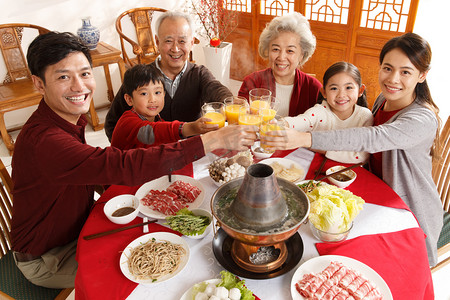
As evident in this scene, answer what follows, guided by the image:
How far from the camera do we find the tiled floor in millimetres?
2254

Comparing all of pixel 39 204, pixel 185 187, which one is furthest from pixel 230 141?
pixel 39 204

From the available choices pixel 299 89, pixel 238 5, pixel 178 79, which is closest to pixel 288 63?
pixel 299 89

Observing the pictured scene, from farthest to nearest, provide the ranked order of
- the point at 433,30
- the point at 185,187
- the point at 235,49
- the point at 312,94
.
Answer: the point at 235,49, the point at 433,30, the point at 312,94, the point at 185,187

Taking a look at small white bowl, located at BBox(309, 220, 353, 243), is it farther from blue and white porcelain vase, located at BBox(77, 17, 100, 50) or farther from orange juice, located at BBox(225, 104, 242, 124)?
blue and white porcelain vase, located at BBox(77, 17, 100, 50)

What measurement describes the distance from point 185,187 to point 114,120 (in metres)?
1.35

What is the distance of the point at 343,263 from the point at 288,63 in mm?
1629

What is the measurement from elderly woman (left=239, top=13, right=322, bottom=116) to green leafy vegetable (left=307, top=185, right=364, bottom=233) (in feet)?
4.07

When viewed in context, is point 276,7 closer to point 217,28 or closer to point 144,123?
point 217,28

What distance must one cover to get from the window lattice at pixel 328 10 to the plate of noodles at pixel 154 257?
4584 mm

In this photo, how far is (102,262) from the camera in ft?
4.45

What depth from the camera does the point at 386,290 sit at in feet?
3.82

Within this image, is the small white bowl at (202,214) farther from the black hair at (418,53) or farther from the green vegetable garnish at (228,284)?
the black hair at (418,53)

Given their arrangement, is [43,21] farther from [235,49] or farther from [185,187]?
[185,187]

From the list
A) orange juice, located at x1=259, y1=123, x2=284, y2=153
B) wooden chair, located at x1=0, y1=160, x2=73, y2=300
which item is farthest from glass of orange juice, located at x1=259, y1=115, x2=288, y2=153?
wooden chair, located at x1=0, y1=160, x2=73, y2=300
